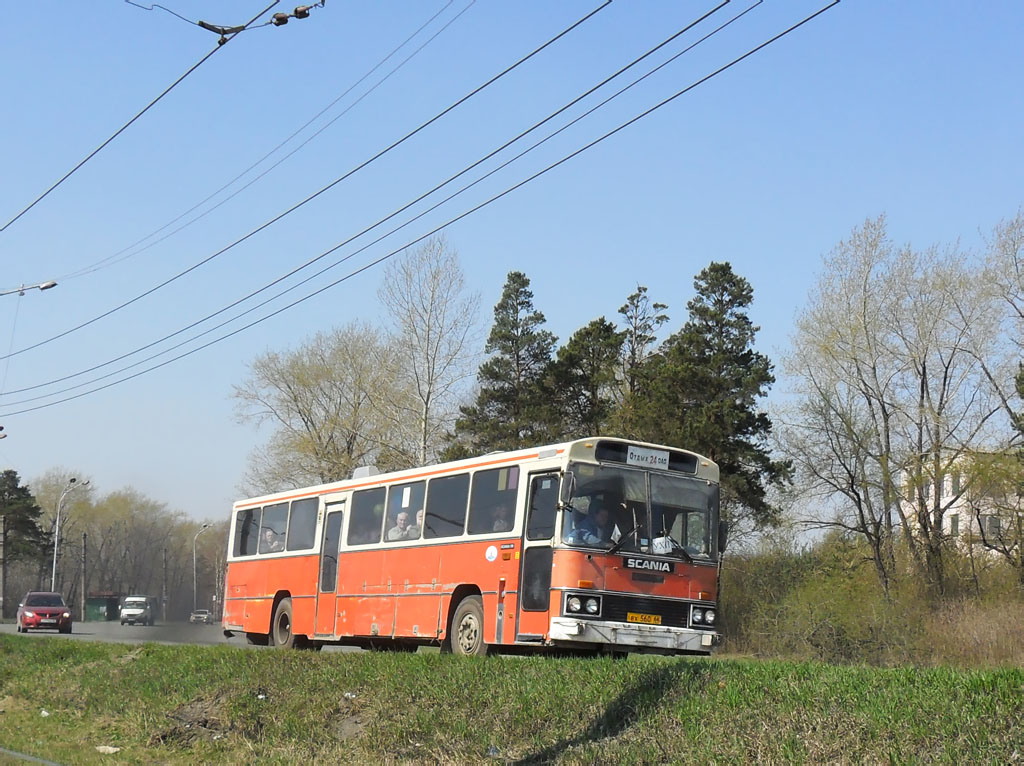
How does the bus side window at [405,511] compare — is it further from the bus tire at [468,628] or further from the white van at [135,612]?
the white van at [135,612]

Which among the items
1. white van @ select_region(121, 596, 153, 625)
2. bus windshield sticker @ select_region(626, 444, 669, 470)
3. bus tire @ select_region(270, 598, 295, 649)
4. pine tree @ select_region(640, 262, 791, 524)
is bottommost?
white van @ select_region(121, 596, 153, 625)

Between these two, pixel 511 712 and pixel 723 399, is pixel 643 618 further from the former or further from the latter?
pixel 723 399

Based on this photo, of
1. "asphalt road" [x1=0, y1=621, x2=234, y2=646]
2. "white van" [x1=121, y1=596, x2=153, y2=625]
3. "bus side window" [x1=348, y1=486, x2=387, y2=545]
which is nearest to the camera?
"bus side window" [x1=348, y1=486, x2=387, y2=545]

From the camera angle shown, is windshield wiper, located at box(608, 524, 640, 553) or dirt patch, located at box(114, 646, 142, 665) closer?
windshield wiper, located at box(608, 524, 640, 553)

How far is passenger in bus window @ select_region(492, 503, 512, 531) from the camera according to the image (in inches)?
669

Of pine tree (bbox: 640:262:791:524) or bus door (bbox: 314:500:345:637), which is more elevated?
pine tree (bbox: 640:262:791:524)

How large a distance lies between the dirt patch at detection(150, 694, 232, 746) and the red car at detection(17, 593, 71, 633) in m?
32.7

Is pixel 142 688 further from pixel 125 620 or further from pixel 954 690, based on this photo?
pixel 125 620

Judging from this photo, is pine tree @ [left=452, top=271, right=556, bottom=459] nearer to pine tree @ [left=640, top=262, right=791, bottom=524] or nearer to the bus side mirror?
pine tree @ [left=640, top=262, right=791, bottom=524]

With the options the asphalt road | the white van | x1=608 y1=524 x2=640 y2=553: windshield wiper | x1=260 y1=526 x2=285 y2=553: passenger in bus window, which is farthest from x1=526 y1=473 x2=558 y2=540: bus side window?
the white van

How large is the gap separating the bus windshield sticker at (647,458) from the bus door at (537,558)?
1.16 meters

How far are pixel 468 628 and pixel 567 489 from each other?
3.01m

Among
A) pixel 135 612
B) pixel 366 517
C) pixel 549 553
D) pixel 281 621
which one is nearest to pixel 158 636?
pixel 281 621

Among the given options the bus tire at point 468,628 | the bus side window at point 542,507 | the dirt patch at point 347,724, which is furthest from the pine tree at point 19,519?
the dirt patch at point 347,724
